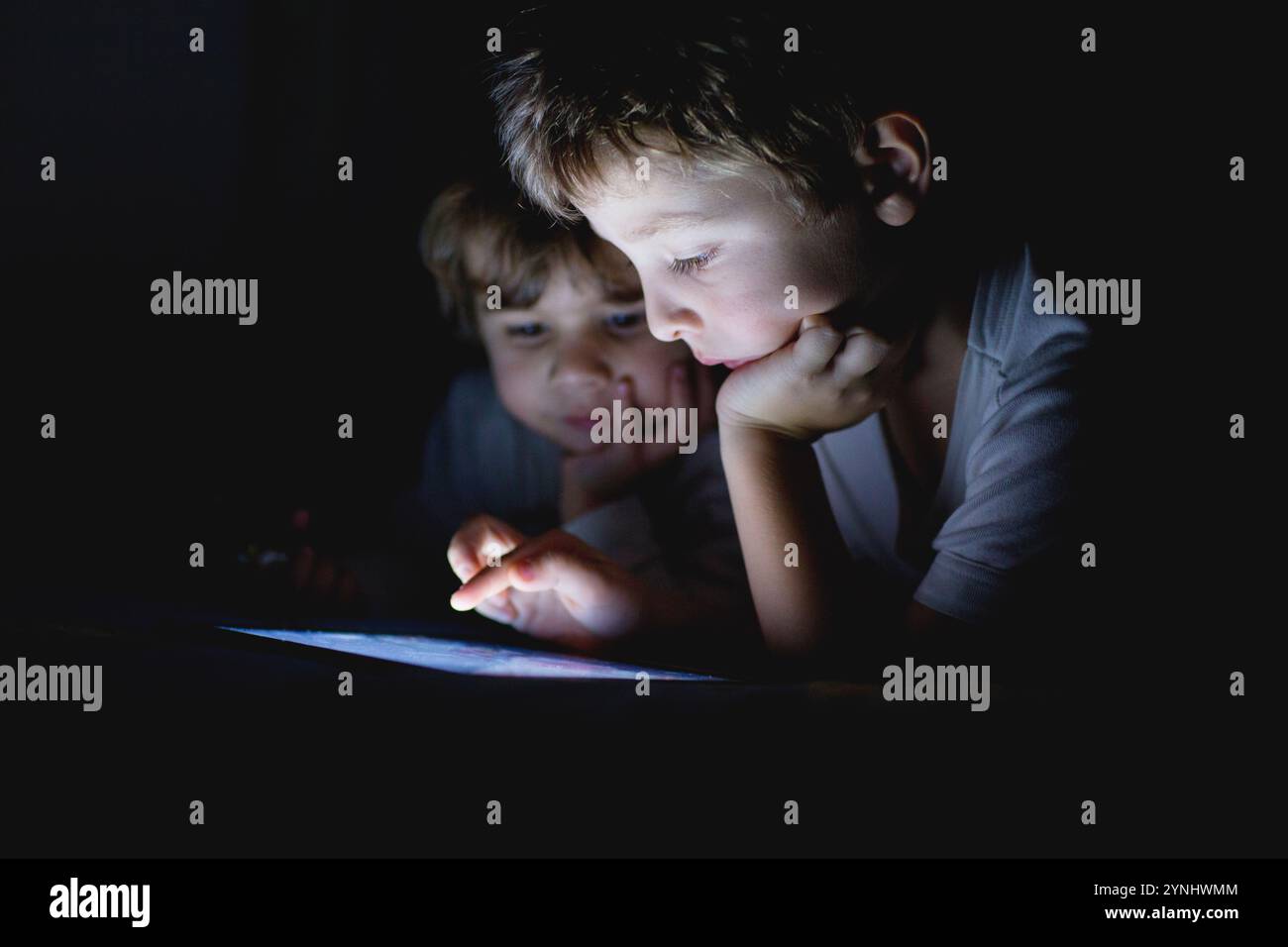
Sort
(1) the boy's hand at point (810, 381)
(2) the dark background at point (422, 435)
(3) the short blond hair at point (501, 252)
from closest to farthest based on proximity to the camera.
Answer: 1. (2) the dark background at point (422, 435)
2. (1) the boy's hand at point (810, 381)
3. (3) the short blond hair at point (501, 252)

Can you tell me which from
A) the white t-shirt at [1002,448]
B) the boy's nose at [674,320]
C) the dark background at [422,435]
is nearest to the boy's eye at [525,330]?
the dark background at [422,435]

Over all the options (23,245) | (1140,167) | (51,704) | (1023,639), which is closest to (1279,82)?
(1140,167)

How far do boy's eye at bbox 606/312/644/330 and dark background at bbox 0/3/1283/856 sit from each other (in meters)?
0.20

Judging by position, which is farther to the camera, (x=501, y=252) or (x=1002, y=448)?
(x=501, y=252)

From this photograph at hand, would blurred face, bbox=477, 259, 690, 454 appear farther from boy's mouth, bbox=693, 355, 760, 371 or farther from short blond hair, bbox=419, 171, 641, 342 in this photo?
boy's mouth, bbox=693, 355, 760, 371

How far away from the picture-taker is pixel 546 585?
0.85 metres

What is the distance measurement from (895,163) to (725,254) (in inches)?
6.5

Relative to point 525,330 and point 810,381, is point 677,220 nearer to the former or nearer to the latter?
point 810,381

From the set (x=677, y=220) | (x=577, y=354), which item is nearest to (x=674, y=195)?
(x=677, y=220)

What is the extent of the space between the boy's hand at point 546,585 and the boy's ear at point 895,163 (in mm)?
389

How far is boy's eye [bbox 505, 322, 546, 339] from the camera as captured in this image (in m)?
1.00

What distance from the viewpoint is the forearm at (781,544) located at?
32.9 inches

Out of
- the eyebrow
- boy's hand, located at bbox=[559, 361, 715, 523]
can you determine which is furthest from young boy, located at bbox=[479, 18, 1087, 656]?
boy's hand, located at bbox=[559, 361, 715, 523]

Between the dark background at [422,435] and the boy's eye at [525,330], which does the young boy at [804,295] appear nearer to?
the dark background at [422,435]
